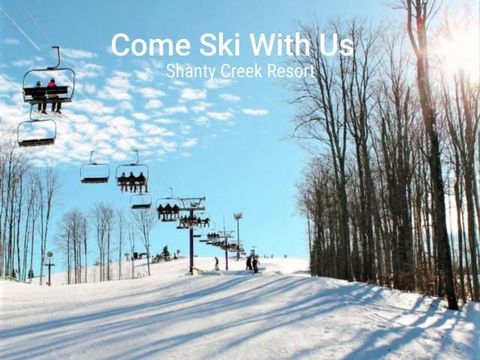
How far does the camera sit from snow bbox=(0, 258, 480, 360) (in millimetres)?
9586

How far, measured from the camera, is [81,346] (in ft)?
32.9

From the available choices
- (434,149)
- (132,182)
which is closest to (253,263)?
(132,182)

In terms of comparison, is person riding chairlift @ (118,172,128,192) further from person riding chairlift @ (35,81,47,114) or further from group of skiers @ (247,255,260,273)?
group of skiers @ (247,255,260,273)

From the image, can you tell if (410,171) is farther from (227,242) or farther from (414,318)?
(227,242)

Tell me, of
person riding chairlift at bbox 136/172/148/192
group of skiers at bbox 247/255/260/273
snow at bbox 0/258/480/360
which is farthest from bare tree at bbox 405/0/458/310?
group of skiers at bbox 247/255/260/273

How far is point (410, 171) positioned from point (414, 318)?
1856 cm

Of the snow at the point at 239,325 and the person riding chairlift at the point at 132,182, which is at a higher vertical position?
the person riding chairlift at the point at 132,182

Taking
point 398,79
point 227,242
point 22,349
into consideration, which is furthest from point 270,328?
point 227,242

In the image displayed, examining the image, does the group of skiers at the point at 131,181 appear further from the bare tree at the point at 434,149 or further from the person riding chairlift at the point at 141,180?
the bare tree at the point at 434,149

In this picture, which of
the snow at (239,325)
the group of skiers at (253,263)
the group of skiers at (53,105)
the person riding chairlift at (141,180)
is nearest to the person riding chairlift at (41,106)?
the group of skiers at (53,105)

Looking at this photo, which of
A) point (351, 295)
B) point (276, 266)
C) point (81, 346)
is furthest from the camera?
point (276, 266)

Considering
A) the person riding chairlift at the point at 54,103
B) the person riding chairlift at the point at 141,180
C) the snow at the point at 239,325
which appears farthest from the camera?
the person riding chairlift at the point at 141,180

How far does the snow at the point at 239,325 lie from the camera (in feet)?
31.4

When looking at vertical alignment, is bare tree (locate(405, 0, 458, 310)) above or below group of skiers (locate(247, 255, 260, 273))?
above
